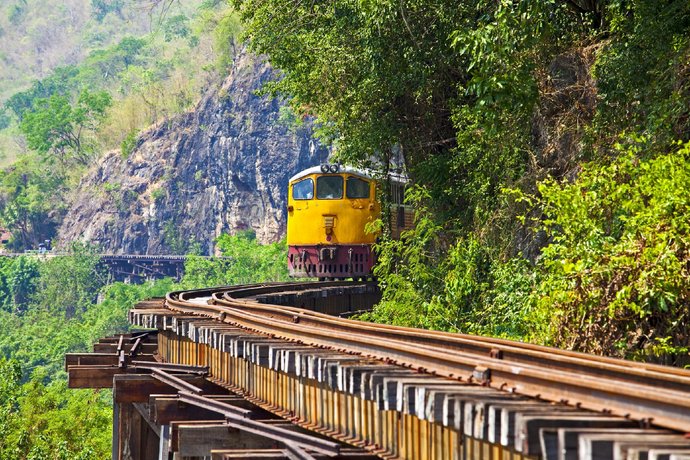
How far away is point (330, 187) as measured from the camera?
1093 inches

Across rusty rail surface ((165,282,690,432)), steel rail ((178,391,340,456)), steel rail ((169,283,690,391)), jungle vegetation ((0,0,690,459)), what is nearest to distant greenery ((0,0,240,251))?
jungle vegetation ((0,0,690,459))

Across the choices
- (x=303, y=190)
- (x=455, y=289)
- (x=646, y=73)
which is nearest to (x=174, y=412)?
(x=646, y=73)

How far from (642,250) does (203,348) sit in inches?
184

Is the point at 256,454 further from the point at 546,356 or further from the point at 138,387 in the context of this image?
the point at 138,387

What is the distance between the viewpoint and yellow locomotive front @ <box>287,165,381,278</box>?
2727 cm

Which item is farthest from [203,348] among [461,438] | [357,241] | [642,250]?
[357,241]

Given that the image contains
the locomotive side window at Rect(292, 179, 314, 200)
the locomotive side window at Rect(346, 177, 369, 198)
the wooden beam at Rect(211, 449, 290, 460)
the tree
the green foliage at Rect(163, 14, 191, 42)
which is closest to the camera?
the wooden beam at Rect(211, 449, 290, 460)

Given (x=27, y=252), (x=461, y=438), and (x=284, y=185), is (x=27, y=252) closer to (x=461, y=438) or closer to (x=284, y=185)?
(x=284, y=185)

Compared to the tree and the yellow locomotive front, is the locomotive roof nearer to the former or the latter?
the yellow locomotive front

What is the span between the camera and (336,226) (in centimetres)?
2747

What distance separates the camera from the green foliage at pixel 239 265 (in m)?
81.9

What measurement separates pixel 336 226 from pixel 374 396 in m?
20.4

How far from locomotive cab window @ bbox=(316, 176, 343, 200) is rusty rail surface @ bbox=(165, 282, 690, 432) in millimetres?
16021

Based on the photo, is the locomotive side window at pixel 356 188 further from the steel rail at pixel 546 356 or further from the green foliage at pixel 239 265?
the green foliage at pixel 239 265
